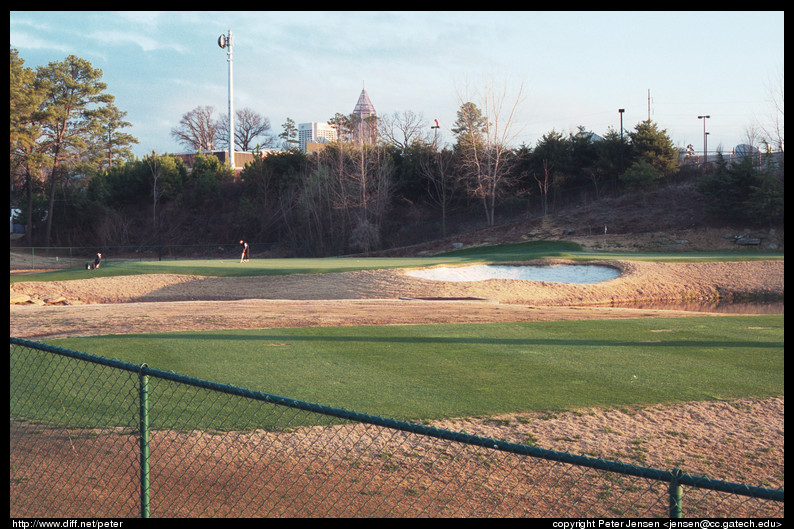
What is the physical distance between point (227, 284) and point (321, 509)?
2563 centimetres

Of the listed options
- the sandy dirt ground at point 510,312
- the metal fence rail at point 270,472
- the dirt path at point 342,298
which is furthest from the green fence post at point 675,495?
the dirt path at point 342,298

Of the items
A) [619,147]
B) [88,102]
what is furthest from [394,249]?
[88,102]

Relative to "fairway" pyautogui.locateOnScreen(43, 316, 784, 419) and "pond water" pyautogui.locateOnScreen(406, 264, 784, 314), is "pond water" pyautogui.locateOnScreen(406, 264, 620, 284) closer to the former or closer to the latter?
"pond water" pyautogui.locateOnScreen(406, 264, 784, 314)

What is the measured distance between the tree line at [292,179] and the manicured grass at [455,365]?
35731 millimetres

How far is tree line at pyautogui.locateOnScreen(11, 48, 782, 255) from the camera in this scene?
53875 millimetres

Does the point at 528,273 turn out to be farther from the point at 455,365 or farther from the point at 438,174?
the point at 438,174

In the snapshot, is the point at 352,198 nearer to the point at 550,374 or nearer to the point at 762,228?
the point at 762,228

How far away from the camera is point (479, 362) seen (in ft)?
39.9

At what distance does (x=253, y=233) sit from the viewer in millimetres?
61344

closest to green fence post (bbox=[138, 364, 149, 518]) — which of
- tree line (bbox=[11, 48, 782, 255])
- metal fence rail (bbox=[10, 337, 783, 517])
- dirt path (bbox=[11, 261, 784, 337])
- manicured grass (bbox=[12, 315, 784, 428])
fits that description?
metal fence rail (bbox=[10, 337, 783, 517])

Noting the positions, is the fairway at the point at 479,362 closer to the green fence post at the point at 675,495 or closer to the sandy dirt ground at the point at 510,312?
the sandy dirt ground at the point at 510,312

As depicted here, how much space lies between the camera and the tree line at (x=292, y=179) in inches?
2121
